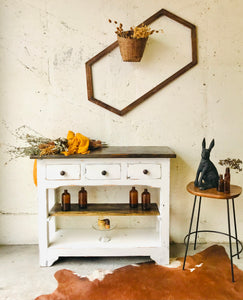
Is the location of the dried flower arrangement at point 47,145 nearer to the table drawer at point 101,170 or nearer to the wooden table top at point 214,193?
the table drawer at point 101,170

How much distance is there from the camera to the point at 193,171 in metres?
3.67

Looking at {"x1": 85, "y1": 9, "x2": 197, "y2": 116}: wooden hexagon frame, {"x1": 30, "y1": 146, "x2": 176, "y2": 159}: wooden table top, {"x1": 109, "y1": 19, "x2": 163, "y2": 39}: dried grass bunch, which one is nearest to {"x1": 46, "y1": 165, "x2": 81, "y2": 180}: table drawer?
{"x1": 30, "y1": 146, "x2": 176, "y2": 159}: wooden table top

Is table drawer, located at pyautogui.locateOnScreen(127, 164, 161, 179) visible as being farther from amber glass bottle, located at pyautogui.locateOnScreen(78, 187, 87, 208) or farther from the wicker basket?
the wicker basket

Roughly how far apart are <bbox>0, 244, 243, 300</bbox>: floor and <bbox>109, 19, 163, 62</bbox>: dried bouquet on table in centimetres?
191

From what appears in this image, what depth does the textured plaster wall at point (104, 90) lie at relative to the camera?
347cm

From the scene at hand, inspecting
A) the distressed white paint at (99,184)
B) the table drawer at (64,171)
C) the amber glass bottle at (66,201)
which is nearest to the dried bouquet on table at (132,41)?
the distressed white paint at (99,184)

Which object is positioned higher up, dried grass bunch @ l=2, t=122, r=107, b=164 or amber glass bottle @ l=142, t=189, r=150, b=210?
dried grass bunch @ l=2, t=122, r=107, b=164

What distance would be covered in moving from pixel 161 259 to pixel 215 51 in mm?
2075

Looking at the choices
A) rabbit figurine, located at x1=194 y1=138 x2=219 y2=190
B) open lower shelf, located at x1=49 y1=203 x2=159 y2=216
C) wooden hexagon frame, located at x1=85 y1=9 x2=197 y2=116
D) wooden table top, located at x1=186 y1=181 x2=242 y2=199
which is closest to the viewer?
wooden table top, located at x1=186 y1=181 x2=242 y2=199

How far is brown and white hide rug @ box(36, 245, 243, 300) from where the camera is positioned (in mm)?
2740

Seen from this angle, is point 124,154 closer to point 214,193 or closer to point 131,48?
point 214,193

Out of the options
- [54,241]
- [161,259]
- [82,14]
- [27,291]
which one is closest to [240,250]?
[161,259]

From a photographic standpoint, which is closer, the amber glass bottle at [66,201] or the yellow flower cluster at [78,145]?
the yellow flower cluster at [78,145]

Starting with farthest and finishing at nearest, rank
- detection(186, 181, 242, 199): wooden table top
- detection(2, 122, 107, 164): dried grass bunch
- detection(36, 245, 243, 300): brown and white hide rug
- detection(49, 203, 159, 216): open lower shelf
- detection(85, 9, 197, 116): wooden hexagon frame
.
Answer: detection(85, 9, 197, 116): wooden hexagon frame → detection(49, 203, 159, 216): open lower shelf → detection(2, 122, 107, 164): dried grass bunch → detection(186, 181, 242, 199): wooden table top → detection(36, 245, 243, 300): brown and white hide rug
